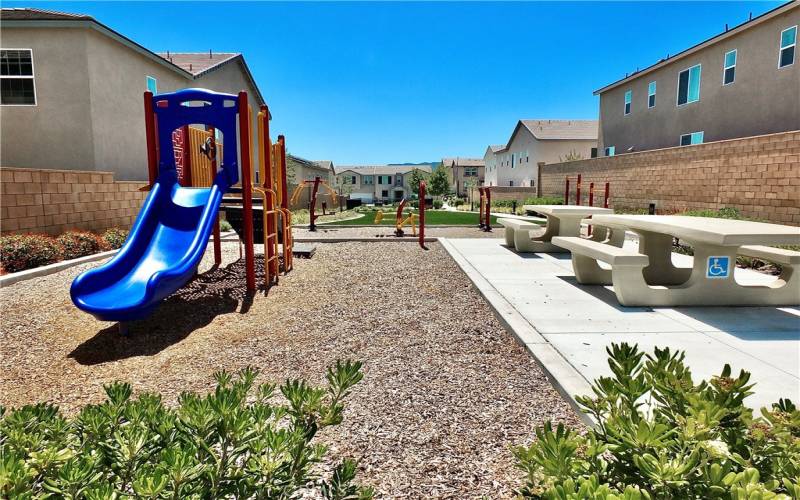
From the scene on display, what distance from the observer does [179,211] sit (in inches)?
259

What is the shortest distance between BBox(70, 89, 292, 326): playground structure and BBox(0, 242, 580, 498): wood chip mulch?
1.57 ft

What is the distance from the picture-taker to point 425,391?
3623 mm

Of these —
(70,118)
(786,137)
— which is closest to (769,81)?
(786,137)

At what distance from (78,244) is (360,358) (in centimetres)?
770

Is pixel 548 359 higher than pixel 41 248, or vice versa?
pixel 41 248

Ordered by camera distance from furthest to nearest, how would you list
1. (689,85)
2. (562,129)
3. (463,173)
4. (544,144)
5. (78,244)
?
(463,173) → (562,129) → (544,144) → (689,85) → (78,244)

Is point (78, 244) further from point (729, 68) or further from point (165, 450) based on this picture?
point (729, 68)

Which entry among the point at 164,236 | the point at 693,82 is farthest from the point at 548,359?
the point at 693,82

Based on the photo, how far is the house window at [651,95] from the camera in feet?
79.9

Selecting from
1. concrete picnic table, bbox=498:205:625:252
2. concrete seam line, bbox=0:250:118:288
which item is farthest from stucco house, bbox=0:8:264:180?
concrete picnic table, bbox=498:205:625:252

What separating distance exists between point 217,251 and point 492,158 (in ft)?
173

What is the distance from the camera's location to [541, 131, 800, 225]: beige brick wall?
12344mm

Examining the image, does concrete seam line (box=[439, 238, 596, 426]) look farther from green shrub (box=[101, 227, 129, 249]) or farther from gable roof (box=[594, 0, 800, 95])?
gable roof (box=[594, 0, 800, 95])

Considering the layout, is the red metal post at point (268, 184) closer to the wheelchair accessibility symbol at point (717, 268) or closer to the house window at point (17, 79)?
the wheelchair accessibility symbol at point (717, 268)
